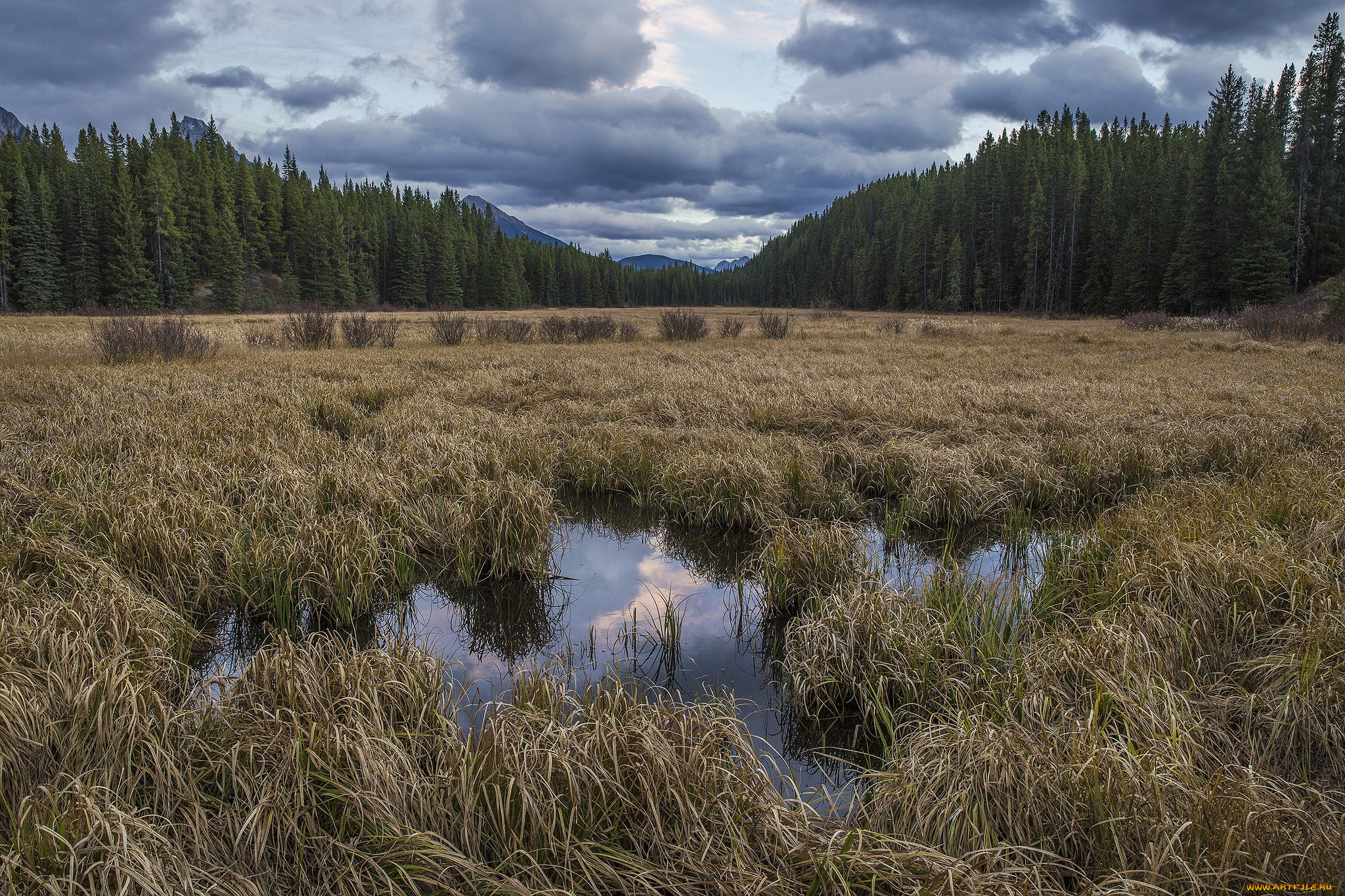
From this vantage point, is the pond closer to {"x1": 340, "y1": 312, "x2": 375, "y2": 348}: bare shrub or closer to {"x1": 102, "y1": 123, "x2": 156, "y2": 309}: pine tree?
{"x1": 340, "y1": 312, "x2": 375, "y2": 348}: bare shrub

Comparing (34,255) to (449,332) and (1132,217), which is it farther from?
(1132,217)

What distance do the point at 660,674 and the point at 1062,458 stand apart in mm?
6584

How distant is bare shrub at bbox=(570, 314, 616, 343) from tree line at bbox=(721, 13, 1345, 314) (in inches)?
1585

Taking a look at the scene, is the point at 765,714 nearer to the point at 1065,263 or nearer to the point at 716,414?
the point at 716,414

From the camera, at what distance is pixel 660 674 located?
4.41m

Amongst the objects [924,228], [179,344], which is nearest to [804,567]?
[179,344]

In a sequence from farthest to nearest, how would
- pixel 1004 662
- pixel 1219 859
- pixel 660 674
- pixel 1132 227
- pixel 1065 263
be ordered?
pixel 1065 263 < pixel 1132 227 < pixel 660 674 < pixel 1004 662 < pixel 1219 859

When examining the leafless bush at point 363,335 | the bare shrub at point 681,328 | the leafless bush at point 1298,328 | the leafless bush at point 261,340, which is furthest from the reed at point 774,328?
the leafless bush at point 261,340

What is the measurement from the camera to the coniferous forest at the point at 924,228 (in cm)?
4422

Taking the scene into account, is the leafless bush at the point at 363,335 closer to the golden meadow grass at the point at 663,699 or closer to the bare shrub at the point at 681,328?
the bare shrub at the point at 681,328

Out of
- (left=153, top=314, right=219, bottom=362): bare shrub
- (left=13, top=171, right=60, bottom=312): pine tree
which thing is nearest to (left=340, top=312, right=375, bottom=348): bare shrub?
(left=153, top=314, right=219, bottom=362): bare shrub

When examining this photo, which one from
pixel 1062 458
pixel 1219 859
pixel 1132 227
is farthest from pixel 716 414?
pixel 1132 227

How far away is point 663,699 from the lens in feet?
13.0

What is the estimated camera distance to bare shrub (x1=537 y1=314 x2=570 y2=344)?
2570cm
